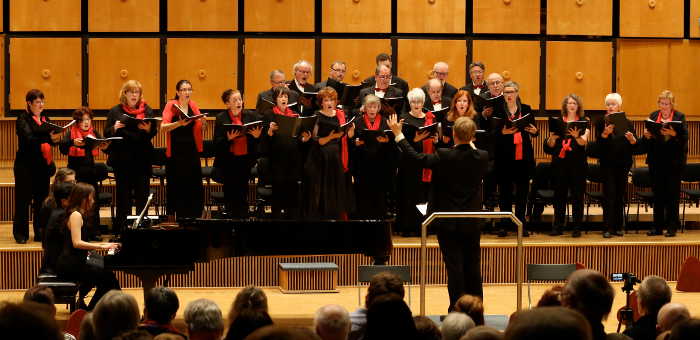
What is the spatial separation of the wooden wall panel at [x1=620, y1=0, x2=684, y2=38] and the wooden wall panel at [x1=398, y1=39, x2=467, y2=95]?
164 cm

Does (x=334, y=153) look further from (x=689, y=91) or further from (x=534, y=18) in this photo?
(x=689, y=91)

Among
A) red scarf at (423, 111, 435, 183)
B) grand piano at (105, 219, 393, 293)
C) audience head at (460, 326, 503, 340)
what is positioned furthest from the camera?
red scarf at (423, 111, 435, 183)

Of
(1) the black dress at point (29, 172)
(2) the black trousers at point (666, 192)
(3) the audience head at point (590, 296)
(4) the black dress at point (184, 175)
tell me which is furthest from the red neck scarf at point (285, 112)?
(3) the audience head at point (590, 296)

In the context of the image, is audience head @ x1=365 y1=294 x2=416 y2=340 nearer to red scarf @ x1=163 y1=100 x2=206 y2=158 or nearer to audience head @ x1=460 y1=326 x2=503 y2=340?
audience head @ x1=460 y1=326 x2=503 y2=340

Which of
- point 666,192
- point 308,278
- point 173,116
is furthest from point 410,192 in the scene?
point 666,192

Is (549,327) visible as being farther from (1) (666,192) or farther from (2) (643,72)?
(2) (643,72)

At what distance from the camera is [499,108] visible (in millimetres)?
8016

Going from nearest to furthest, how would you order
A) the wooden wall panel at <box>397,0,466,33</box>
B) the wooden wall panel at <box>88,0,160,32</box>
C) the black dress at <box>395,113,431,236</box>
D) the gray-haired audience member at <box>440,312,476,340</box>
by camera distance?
the gray-haired audience member at <box>440,312,476,340</box> → the black dress at <box>395,113,431,236</box> → the wooden wall panel at <box>88,0,160,32</box> → the wooden wall panel at <box>397,0,466,33</box>

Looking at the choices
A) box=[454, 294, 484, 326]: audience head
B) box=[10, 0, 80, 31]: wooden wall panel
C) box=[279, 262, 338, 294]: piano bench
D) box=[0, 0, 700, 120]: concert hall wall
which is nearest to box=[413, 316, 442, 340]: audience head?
box=[454, 294, 484, 326]: audience head

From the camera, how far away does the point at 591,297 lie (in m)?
3.40

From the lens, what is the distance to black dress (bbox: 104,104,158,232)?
25.1 feet

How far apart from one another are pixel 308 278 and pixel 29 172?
2.30 metres

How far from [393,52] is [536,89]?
1487mm

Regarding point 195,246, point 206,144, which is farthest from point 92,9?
point 195,246
